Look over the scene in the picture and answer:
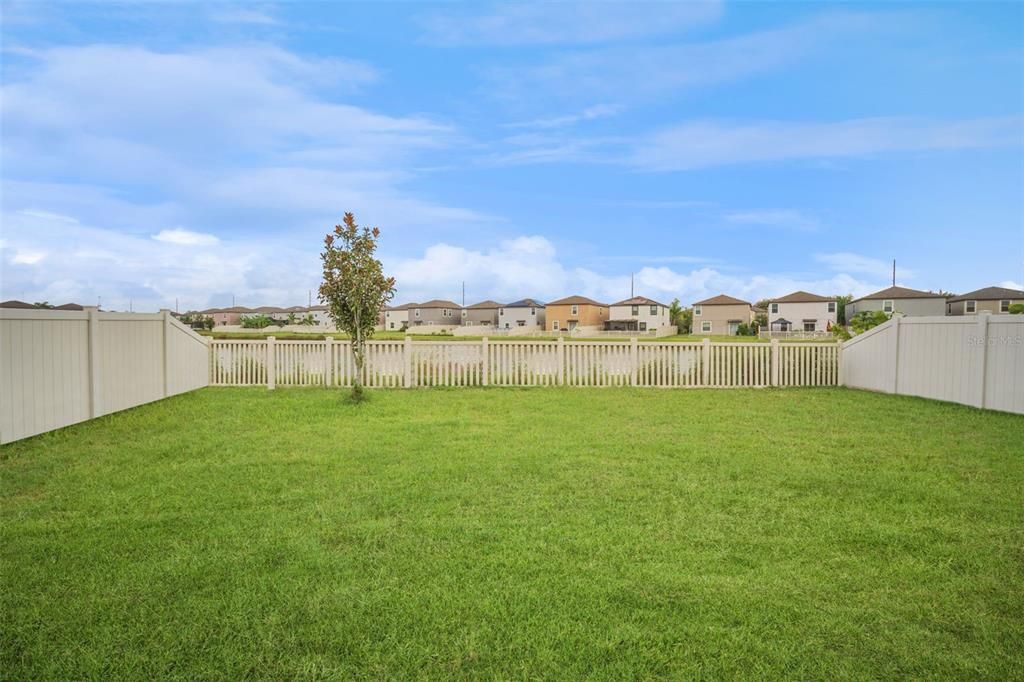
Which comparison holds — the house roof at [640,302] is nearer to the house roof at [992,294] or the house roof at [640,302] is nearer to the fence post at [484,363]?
the house roof at [992,294]

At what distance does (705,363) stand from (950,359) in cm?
454

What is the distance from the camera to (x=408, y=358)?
530 inches

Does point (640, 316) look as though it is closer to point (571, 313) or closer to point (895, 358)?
point (571, 313)

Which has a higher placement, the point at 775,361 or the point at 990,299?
the point at 990,299

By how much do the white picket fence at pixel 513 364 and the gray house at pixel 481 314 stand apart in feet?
208

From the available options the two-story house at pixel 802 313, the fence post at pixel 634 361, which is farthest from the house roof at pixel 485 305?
the fence post at pixel 634 361

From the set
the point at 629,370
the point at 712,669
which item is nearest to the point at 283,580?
the point at 712,669

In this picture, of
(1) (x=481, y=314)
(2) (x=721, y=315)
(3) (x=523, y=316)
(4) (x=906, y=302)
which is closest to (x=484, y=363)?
(4) (x=906, y=302)

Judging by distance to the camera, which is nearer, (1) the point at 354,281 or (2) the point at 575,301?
(1) the point at 354,281

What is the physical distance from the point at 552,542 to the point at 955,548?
105 inches

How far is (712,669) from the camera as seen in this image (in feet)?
8.70

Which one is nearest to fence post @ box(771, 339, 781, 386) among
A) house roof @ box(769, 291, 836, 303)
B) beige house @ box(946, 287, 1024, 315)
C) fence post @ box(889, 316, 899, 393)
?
fence post @ box(889, 316, 899, 393)

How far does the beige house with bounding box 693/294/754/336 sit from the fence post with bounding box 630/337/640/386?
173ft

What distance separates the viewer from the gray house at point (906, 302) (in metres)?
51.3
